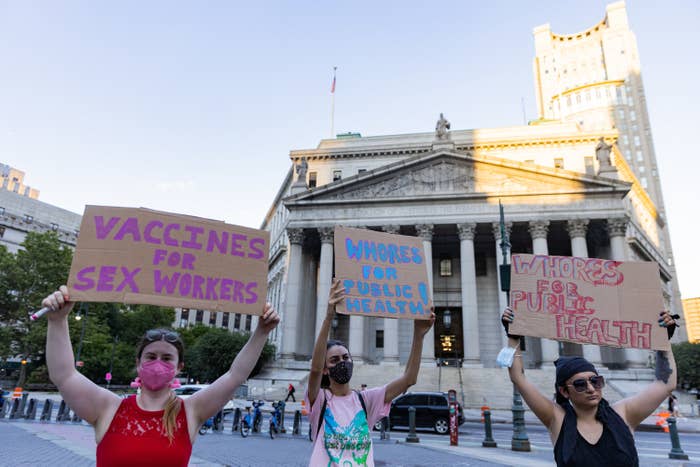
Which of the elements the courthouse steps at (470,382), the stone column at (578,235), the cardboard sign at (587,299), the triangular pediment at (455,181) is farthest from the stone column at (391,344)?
the cardboard sign at (587,299)

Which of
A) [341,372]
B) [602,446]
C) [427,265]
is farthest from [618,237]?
[341,372]

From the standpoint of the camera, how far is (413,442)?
51.5 feet

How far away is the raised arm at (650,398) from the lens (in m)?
3.49

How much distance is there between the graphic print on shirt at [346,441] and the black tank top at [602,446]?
4.64 ft

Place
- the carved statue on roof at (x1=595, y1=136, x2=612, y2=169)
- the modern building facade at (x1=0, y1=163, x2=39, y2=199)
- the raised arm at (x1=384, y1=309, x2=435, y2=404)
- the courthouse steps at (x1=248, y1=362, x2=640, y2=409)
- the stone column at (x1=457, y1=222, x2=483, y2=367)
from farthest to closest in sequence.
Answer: the modern building facade at (x1=0, y1=163, x2=39, y2=199)
the carved statue on roof at (x1=595, y1=136, x2=612, y2=169)
the stone column at (x1=457, y1=222, x2=483, y2=367)
the courthouse steps at (x1=248, y1=362, x2=640, y2=409)
the raised arm at (x1=384, y1=309, x2=435, y2=404)

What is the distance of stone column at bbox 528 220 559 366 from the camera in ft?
112

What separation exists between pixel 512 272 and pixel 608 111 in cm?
11277

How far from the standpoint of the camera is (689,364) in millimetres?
35688

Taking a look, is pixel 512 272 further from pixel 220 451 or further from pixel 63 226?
pixel 63 226

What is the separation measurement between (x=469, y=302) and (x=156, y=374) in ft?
117

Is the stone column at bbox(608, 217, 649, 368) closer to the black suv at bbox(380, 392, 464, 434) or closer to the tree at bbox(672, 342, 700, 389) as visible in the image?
the tree at bbox(672, 342, 700, 389)

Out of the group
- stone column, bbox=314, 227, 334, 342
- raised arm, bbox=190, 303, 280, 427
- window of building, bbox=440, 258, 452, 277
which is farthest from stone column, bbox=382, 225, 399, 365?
raised arm, bbox=190, 303, 280, 427

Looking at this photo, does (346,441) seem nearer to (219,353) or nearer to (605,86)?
(219,353)

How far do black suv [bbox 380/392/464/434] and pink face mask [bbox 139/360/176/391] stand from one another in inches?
733
